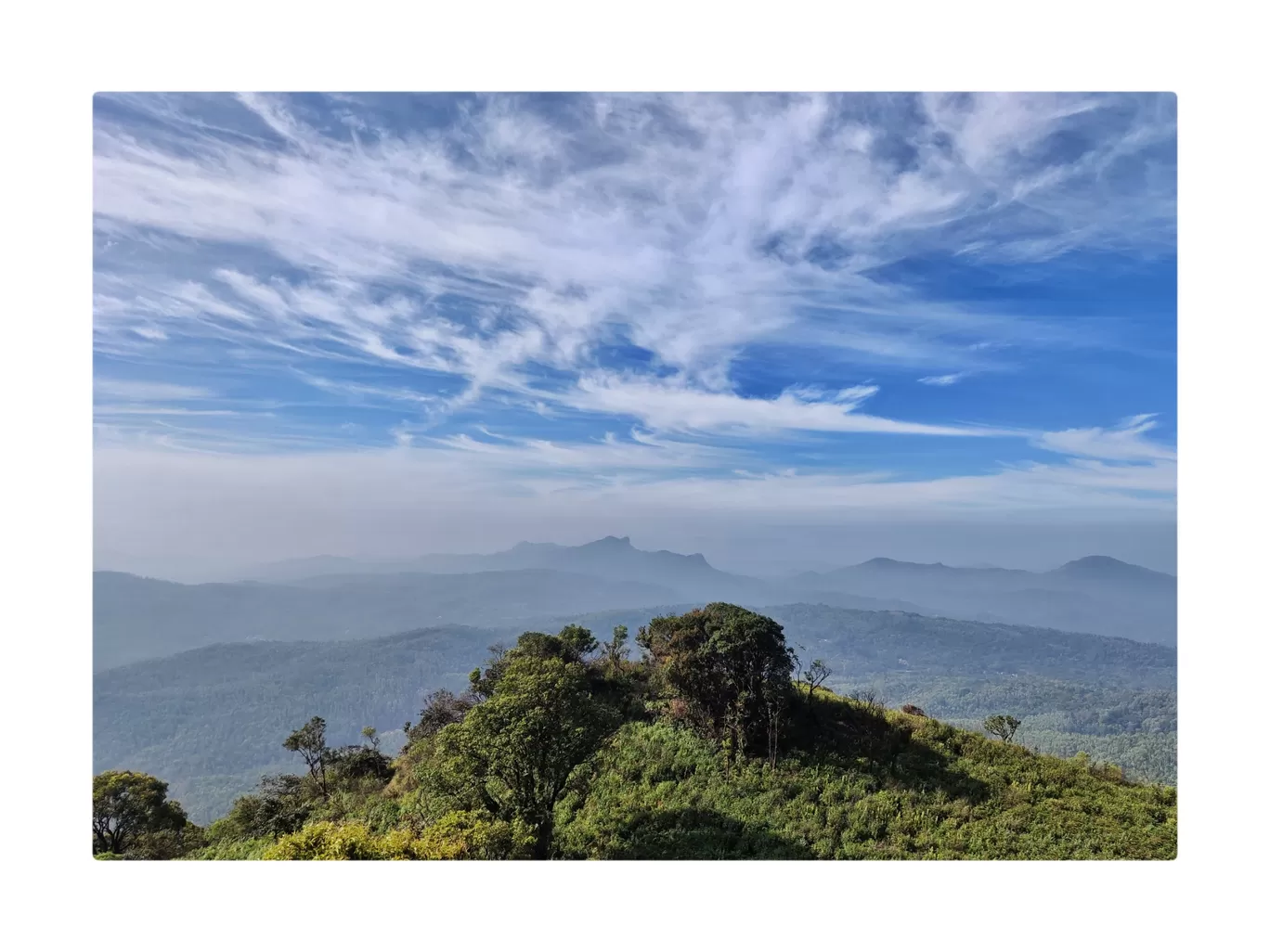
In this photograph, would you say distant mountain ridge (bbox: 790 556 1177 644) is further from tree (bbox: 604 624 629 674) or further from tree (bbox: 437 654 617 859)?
tree (bbox: 437 654 617 859)

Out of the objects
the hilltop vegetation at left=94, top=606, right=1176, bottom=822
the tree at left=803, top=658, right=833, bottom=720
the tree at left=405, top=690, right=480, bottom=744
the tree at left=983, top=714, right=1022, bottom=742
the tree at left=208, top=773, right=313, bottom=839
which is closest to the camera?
the tree at left=208, top=773, right=313, bottom=839

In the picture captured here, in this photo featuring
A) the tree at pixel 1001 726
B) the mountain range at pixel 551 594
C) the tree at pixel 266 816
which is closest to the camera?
the tree at pixel 266 816

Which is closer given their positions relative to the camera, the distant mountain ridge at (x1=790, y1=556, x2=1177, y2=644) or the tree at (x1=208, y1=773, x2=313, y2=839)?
the tree at (x1=208, y1=773, x2=313, y2=839)

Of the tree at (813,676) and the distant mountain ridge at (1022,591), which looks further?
the distant mountain ridge at (1022,591)

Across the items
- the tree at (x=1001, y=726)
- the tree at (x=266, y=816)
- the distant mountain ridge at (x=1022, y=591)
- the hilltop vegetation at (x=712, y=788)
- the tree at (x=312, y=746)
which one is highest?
the hilltop vegetation at (x=712, y=788)

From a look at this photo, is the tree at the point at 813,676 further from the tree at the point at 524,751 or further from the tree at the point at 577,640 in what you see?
the tree at the point at 577,640

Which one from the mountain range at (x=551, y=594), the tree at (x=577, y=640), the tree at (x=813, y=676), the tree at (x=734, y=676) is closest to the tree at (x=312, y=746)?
the tree at (x=577, y=640)

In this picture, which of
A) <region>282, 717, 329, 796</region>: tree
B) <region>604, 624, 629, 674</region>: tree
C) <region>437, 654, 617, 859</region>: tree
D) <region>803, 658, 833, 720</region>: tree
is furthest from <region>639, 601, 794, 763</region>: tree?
<region>282, 717, 329, 796</region>: tree

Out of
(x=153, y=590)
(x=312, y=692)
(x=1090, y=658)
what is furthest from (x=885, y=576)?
(x=153, y=590)
